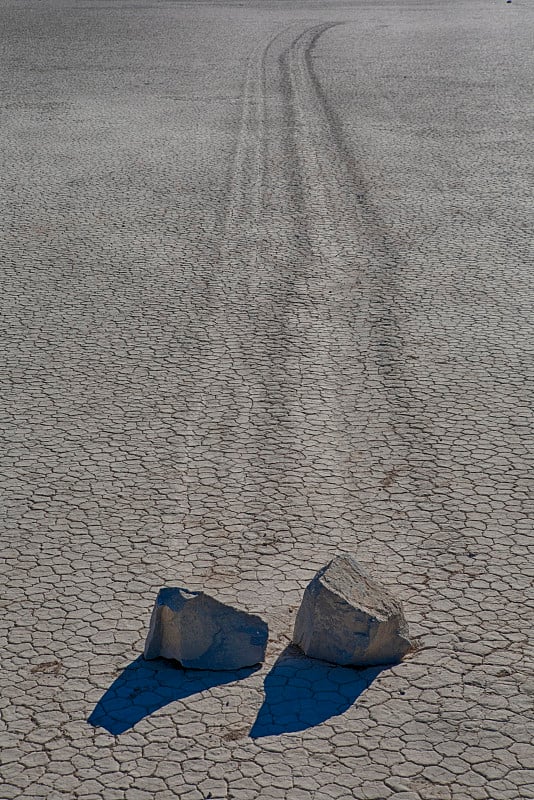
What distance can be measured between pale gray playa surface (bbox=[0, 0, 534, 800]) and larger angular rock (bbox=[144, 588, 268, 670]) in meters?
0.06

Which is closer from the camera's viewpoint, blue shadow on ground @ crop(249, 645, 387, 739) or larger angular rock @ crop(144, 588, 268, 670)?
blue shadow on ground @ crop(249, 645, 387, 739)

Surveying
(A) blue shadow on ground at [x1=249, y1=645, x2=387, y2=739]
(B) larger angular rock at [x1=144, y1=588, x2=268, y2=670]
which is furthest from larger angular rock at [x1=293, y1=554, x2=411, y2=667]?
(B) larger angular rock at [x1=144, y1=588, x2=268, y2=670]

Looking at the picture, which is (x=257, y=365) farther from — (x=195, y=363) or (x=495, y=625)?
(x=495, y=625)

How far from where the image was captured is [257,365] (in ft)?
14.6

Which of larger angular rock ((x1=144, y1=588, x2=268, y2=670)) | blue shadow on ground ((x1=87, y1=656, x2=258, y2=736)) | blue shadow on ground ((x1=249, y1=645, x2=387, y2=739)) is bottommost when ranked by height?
blue shadow on ground ((x1=87, y1=656, x2=258, y2=736))

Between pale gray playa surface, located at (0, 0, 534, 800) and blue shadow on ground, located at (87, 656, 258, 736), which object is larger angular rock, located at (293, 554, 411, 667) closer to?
pale gray playa surface, located at (0, 0, 534, 800)

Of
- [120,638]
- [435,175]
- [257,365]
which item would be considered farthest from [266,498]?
[435,175]

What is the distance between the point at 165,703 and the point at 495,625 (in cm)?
95

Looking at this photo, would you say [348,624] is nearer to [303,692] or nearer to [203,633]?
[303,692]

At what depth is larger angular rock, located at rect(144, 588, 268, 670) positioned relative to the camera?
8.59ft

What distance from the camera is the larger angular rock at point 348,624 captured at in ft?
8.61

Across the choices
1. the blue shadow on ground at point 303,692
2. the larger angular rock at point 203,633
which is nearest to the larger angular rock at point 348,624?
the blue shadow on ground at point 303,692

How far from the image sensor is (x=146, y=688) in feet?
8.41

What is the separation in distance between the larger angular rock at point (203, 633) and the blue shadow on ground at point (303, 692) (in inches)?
3.6
